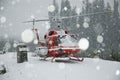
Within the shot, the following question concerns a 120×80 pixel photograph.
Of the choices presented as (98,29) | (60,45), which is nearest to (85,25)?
(98,29)

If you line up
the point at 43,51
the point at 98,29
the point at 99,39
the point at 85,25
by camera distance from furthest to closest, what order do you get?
1. the point at 85,25
2. the point at 98,29
3. the point at 99,39
4. the point at 43,51

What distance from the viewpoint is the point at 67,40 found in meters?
16.6

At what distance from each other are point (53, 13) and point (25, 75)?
8862 cm

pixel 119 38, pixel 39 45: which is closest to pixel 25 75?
pixel 39 45

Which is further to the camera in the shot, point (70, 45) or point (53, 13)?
point (53, 13)

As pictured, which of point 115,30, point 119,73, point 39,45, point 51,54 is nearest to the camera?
point 119,73

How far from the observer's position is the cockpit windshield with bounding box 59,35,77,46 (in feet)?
53.8

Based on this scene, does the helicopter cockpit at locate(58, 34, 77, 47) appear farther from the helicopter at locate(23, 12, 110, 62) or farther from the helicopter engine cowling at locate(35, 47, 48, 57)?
the helicopter engine cowling at locate(35, 47, 48, 57)

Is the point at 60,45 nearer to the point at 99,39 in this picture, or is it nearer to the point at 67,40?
the point at 67,40

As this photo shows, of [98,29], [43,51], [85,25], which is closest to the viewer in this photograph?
[43,51]

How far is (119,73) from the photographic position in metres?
10.5

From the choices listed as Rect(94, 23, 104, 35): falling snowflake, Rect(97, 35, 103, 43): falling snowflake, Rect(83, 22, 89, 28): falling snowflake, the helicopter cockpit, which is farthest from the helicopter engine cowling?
Rect(83, 22, 89, 28): falling snowflake

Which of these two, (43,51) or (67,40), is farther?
(43,51)

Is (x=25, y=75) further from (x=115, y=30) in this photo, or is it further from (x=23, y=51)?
(x=115, y=30)
